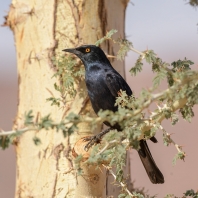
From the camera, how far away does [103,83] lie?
5.12 m

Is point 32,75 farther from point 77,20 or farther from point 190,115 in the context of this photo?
point 190,115

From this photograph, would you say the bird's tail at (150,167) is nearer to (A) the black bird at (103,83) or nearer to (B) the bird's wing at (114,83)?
(A) the black bird at (103,83)

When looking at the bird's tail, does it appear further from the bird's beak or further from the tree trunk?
the bird's beak

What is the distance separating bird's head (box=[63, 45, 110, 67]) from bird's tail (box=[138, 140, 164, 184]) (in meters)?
0.85

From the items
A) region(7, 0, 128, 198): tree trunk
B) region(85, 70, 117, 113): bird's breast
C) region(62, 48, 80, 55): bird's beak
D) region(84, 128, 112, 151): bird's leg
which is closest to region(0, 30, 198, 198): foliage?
region(84, 128, 112, 151): bird's leg

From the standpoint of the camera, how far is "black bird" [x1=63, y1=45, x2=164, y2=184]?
4.96 meters

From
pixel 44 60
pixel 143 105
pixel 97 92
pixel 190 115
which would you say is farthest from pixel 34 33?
pixel 143 105

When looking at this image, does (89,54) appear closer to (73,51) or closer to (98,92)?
(73,51)

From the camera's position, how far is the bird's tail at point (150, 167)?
5.05m

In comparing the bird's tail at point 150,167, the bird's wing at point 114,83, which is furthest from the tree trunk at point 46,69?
the bird's tail at point 150,167

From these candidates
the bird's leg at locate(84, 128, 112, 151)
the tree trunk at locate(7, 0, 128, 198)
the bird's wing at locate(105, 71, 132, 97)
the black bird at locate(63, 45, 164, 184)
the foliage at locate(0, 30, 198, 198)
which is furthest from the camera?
the bird's wing at locate(105, 71, 132, 97)

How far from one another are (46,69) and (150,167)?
1.31 m

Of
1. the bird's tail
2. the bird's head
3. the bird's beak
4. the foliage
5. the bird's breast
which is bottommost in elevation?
the foliage

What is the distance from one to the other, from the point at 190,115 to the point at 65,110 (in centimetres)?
161
